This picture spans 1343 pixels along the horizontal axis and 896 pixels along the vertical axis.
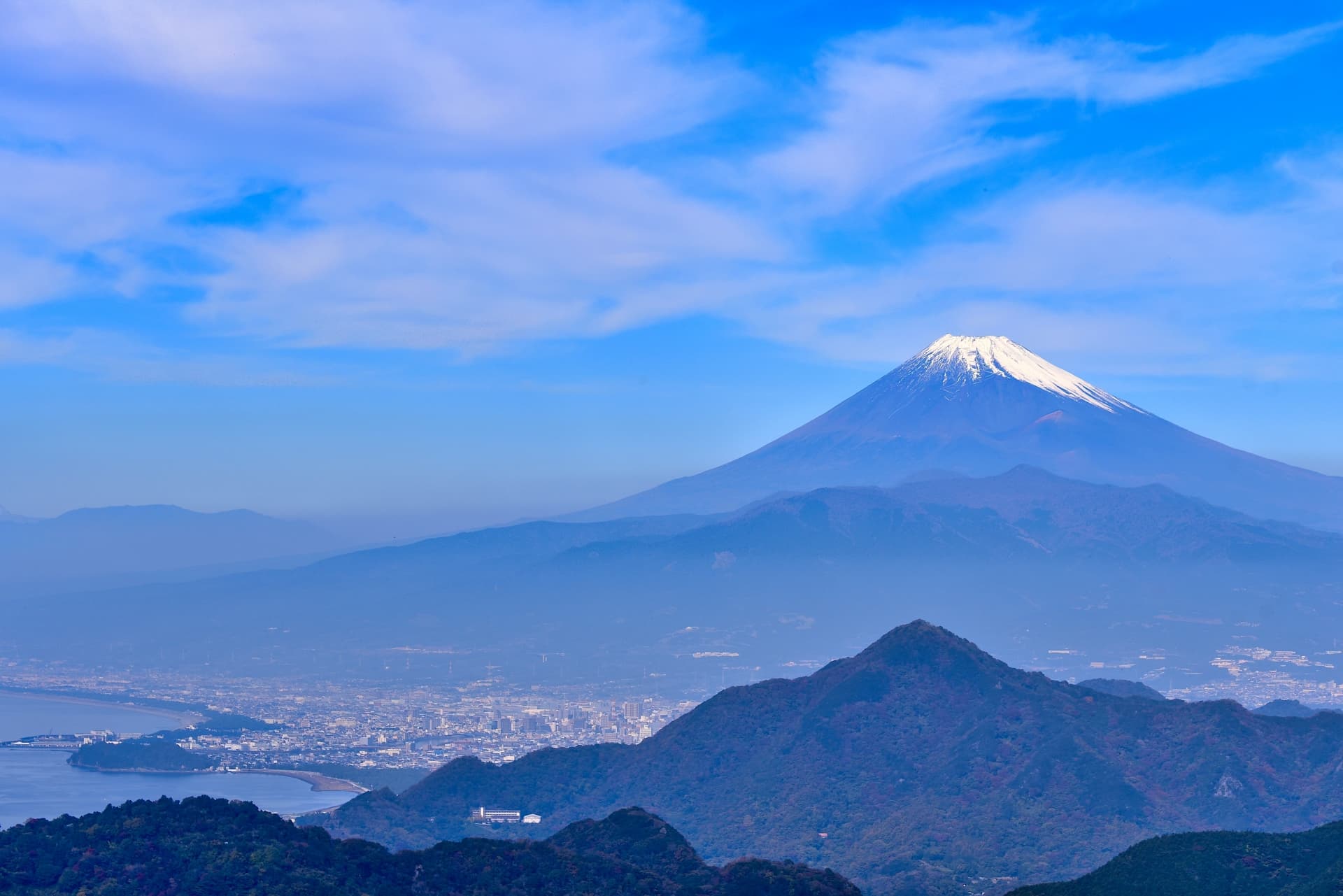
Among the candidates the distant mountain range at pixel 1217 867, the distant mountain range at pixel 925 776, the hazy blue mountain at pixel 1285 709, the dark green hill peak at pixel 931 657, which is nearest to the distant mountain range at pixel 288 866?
the distant mountain range at pixel 1217 867

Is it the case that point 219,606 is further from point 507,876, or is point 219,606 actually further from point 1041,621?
point 507,876

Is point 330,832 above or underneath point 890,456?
underneath

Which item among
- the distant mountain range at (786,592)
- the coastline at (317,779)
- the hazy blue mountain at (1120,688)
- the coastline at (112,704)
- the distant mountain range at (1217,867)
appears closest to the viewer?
the distant mountain range at (1217,867)

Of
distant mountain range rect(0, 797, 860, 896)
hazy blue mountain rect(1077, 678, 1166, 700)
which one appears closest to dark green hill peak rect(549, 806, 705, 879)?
distant mountain range rect(0, 797, 860, 896)

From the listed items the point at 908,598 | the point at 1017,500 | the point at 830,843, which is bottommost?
the point at 830,843

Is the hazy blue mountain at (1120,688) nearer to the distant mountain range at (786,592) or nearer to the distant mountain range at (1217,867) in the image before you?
the distant mountain range at (1217,867)

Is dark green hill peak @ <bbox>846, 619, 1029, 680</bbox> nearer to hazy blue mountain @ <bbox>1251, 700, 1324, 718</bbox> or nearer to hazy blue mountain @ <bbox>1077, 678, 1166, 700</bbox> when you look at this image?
hazy blue mountain @ <bbox>1077, 678, 1166, 700</bbox>

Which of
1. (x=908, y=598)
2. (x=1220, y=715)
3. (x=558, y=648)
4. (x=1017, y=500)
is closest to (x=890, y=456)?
(x=1017, y=500)
